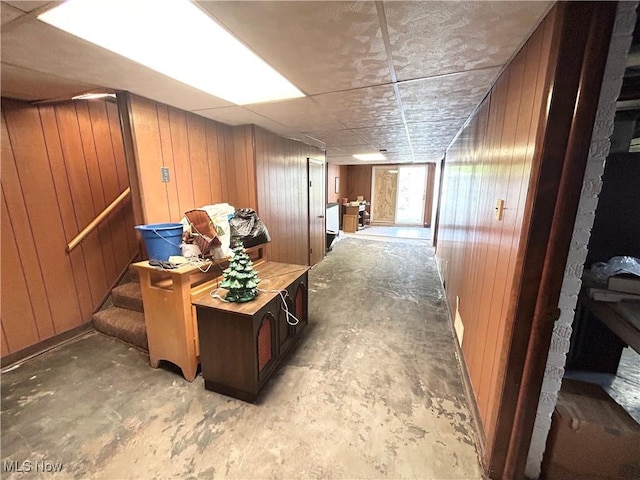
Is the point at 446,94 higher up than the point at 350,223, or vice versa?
the point at 446,94

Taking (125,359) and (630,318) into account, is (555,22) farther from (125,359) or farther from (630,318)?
(125,359)

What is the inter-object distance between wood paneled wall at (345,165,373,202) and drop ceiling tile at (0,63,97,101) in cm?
872

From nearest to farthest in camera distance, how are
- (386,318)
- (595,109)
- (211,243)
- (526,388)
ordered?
1. (595,109)
2. (526,388)
3. (211,243)
4. (386,318)

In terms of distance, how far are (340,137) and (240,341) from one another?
2.97 m

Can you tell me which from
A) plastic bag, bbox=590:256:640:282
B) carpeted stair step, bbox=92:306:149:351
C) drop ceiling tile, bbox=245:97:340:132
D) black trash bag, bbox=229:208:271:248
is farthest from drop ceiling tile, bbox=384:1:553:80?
carpeted stair step, bbox=92:306:149:351

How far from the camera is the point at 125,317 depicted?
2.39 metres

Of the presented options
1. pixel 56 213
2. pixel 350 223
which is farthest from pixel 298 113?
pixel 350 223

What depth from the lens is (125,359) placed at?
2.09 m

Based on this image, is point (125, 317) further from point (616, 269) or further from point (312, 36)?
point (616, 269)

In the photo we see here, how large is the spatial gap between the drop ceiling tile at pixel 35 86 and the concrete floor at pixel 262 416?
2.08 m

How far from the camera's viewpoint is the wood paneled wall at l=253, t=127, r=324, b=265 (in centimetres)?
308

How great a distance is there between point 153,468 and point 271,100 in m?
2.47

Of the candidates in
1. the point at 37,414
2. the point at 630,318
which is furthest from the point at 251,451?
the point at 630,318

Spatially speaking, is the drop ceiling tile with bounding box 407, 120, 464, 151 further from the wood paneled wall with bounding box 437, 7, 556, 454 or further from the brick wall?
the brick wall
